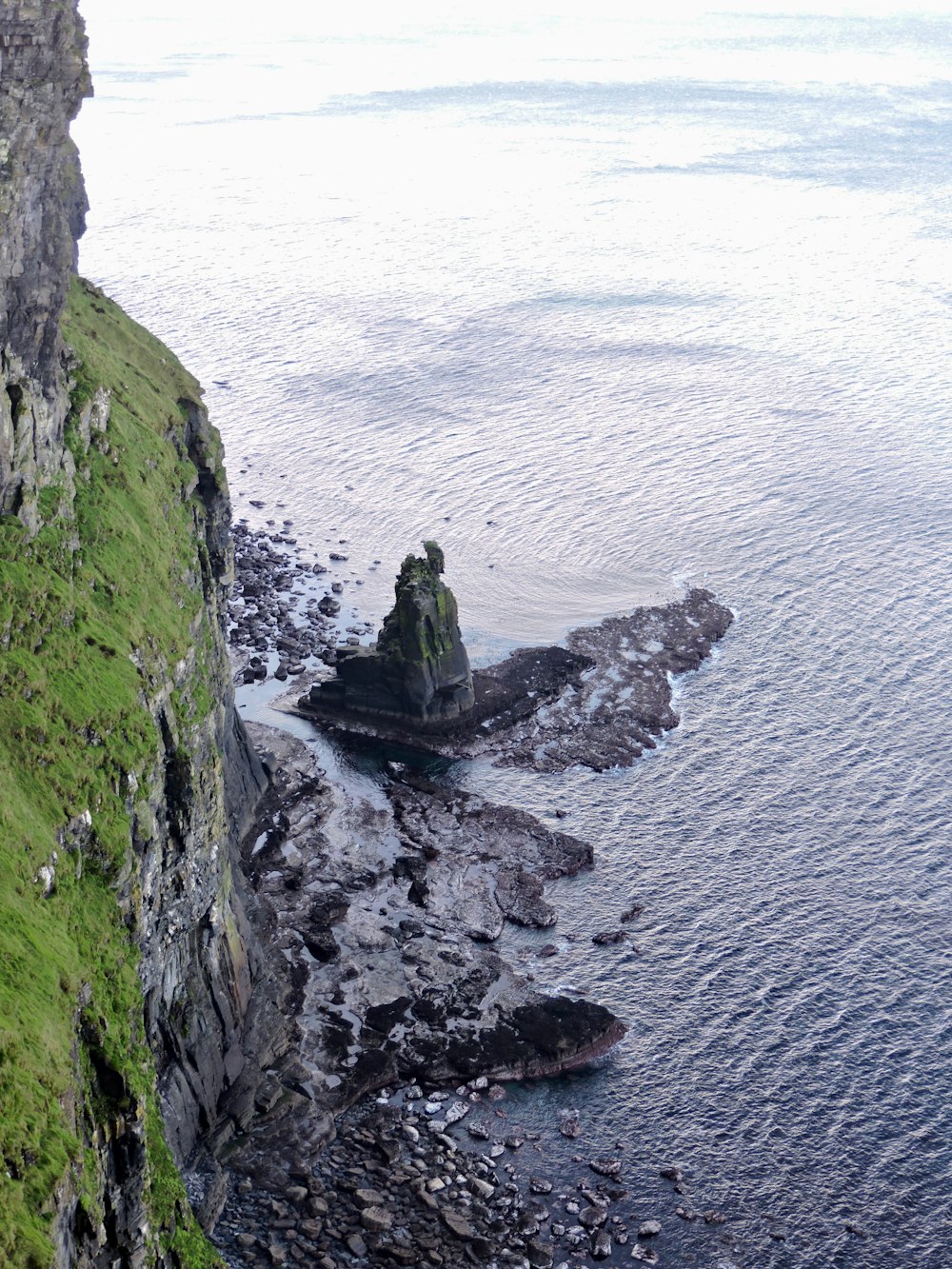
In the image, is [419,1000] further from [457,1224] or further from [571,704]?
[571,704]

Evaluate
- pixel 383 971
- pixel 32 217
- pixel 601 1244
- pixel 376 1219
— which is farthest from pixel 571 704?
pixel 32 217

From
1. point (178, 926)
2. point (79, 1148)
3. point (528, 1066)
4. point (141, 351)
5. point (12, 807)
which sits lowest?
point (528, 1066)

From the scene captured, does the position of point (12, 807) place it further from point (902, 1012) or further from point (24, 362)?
point (902, 1012)

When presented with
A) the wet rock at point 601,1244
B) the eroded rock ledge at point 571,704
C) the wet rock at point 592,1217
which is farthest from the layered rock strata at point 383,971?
the eroded rock ledge at point 571,704

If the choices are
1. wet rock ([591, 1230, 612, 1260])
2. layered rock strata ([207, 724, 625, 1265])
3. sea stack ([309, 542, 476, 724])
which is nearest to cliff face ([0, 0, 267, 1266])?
layered rock strata ([207, 724, 625, 1265])

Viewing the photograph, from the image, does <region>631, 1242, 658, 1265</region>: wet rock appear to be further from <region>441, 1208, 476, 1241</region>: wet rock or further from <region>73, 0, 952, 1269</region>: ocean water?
<region>441, 1208, 476, 1241</region>: wet rock

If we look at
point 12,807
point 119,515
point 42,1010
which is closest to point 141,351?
point 119,515
